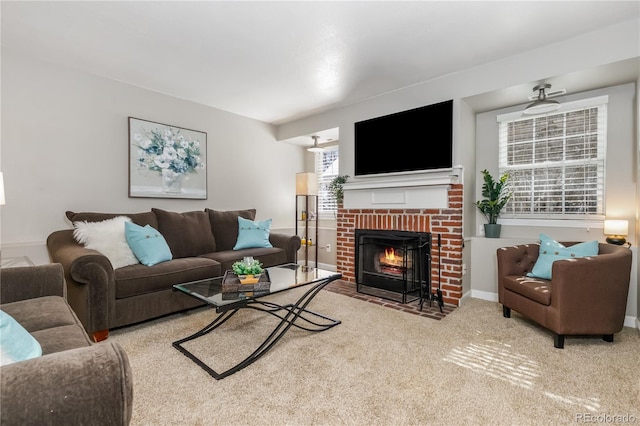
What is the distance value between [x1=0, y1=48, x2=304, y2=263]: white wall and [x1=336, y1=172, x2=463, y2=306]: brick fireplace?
6.63ft

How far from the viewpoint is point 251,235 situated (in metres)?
3.80

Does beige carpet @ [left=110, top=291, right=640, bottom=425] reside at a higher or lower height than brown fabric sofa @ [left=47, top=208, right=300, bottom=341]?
lower

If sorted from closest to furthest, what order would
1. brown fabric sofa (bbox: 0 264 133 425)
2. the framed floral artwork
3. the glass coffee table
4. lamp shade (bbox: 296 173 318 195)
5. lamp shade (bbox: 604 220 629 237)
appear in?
brown fabric sofa (bbox: 0 264 133 425)
the glass coffee table
lamp shade (bbox: 604 220 629 237)
the framed floral artwork
lamp shade (bbox: 296 173 318 195)

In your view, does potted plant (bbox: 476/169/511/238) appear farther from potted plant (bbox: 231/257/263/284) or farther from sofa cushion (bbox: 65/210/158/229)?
sofa cushion (bbox: 65/210/158/229)

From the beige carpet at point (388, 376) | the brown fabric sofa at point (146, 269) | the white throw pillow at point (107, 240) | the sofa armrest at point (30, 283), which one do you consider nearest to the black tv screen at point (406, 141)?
the brown fabric sofa at point (146, 269)

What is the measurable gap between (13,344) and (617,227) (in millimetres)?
3846

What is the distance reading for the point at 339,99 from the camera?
3.93 m

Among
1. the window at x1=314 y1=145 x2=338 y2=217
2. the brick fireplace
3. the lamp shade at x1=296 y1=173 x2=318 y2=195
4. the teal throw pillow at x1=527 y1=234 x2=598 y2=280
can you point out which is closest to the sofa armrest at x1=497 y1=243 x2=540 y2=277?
the teal throw pillow at x1=527 y1=234 x2=598 y2=280

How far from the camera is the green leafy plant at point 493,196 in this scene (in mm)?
3271

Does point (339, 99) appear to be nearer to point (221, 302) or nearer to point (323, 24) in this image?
point (323, 24)

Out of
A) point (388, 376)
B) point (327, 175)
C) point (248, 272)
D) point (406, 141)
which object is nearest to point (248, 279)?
point (248, 272)

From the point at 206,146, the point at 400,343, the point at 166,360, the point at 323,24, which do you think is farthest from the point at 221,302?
the point at 206,146

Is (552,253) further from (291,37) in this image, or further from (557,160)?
(291,37)

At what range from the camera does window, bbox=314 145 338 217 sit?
198 inches
